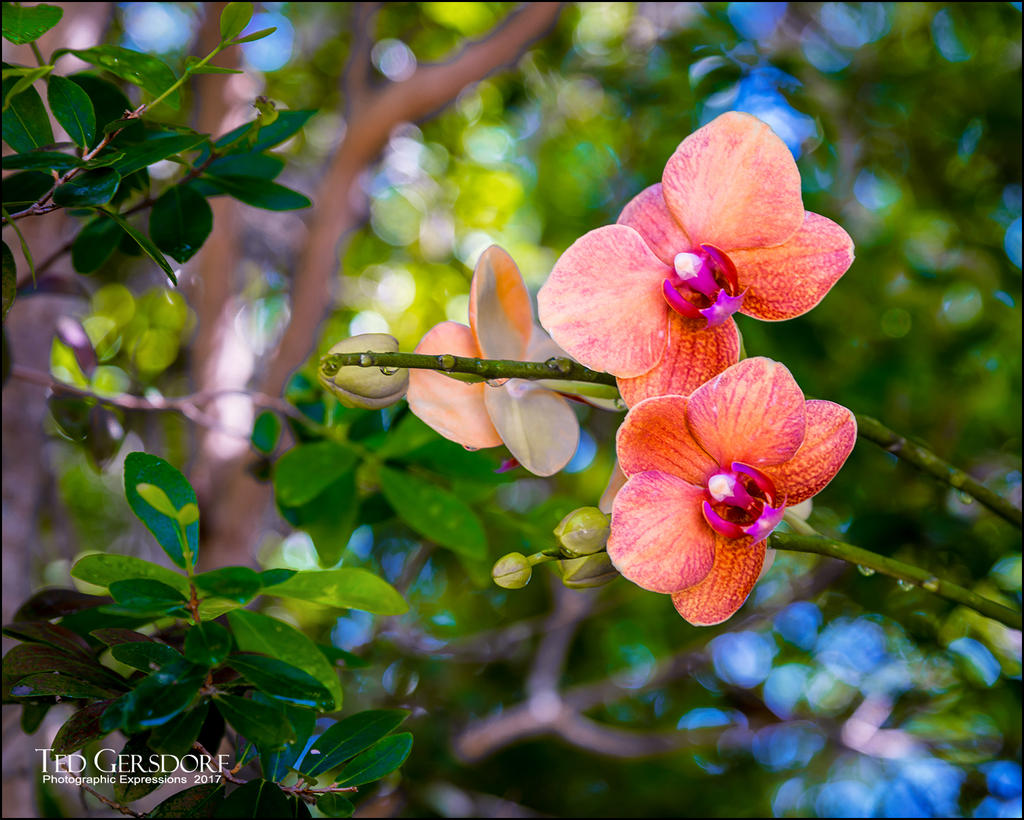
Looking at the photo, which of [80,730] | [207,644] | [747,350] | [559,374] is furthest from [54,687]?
[747,350]

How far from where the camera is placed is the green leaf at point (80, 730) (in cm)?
52

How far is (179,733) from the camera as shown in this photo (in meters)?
0.48

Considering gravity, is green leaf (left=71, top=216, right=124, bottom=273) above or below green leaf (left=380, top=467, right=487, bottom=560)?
above

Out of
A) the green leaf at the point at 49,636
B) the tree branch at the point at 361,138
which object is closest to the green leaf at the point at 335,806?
the green leaf at the point at 49,636

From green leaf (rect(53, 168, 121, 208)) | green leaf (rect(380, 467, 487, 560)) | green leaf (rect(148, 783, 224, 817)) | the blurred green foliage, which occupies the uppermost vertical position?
green leaf (rect(53, 168, 121, 208))

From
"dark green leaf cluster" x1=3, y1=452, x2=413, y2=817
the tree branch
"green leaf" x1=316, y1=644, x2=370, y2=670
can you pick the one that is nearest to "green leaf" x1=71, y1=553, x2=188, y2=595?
"dark green leaf cluster" x1=3, y1=452, x2=413, y2=817

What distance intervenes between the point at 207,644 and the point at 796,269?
42 centimetres

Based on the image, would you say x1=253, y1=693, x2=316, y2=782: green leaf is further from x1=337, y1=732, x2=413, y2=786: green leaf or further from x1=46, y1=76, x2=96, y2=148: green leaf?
x1=46, y1=76, x2=96, y2=148: green leaf

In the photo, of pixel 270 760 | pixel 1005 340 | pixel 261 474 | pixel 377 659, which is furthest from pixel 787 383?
pixel 377 659

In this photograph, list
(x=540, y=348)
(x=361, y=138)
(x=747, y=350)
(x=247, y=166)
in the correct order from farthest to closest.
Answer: (x=361, y=138) → (x=747, y=350) → (x=247, y=166) → (x=540, y=348)

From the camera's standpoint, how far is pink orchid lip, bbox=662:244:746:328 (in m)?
0.52

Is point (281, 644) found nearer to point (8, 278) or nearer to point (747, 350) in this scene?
point (8, 278)

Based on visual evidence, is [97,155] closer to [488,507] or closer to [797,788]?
[488,507]

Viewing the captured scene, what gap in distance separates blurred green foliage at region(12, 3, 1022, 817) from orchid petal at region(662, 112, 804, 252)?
42cm
